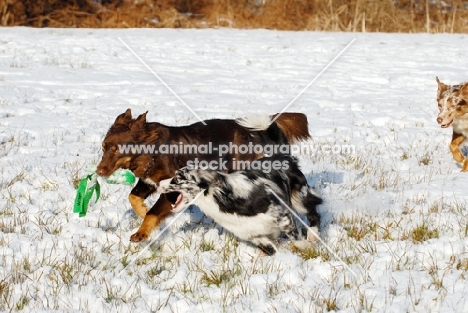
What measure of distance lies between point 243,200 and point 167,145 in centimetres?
118

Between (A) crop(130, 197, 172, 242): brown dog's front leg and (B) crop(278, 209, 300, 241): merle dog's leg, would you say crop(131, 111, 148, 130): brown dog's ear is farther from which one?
(B) crop(278, 209, 300, 241): merle dog's leg

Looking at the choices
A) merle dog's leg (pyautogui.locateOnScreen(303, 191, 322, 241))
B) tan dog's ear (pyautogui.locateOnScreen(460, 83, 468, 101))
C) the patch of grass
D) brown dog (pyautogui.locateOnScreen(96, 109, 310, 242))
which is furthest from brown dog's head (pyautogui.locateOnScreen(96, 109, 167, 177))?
tan dog's ear (pyautogui.locateOnScreen(460, 83, 468, 101))

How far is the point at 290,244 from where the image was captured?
517 cm

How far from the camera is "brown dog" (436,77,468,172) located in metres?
7.61

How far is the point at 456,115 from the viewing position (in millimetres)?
7637

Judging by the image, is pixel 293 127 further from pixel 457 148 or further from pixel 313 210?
pixel 457 148

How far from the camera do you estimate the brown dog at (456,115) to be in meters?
7.61

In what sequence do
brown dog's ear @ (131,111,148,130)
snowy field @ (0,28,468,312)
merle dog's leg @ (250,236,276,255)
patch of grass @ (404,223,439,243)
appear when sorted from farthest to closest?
1. brown dog's ear @ (131,111,148,130)
2. patch of grass @ (404,223,439,243)
3. merle dog's leg @ (250,236,276,255)
4. snowy field @ (0,28,468,312)

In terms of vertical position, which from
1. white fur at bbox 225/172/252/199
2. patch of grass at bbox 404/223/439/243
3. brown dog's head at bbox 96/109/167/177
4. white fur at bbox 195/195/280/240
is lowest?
patch of grass at bbox 404/223/439/243

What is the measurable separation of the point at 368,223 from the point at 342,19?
2065 centimetres

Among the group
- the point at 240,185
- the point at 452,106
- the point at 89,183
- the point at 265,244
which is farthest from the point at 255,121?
the point at 452,106

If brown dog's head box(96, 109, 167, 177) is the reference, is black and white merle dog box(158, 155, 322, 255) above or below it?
below

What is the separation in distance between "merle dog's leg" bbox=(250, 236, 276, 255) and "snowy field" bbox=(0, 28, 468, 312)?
2.3 inches

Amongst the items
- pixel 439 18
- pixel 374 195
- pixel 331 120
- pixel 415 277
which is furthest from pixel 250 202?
pixel 439 18
